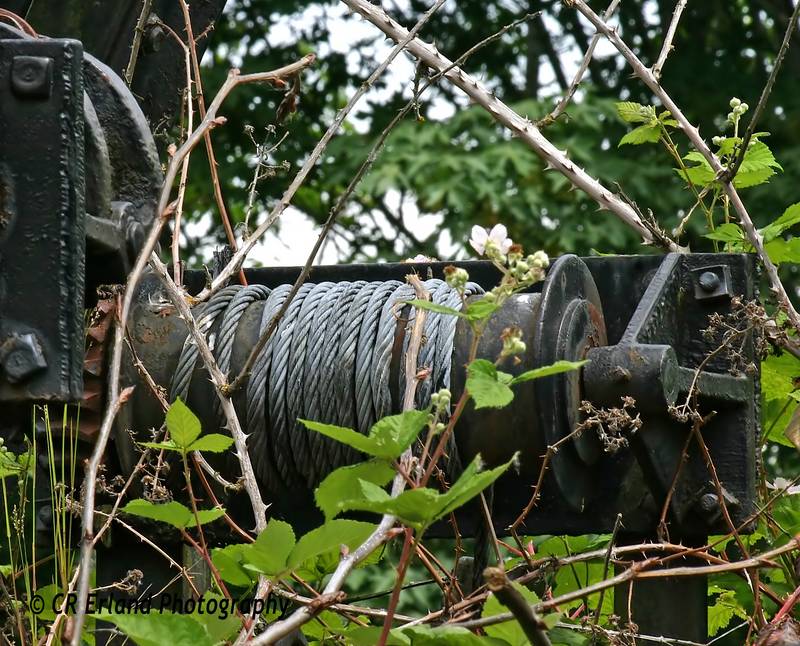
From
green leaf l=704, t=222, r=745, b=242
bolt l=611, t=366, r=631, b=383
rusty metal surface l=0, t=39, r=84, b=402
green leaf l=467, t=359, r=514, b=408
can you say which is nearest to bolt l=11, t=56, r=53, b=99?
rusty metal surface l=0, t=39, r=84, b=402

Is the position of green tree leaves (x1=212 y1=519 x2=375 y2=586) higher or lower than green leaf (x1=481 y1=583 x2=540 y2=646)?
higher

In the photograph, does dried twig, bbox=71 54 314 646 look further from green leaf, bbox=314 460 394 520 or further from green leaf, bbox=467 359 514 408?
green leaf, bbox=467 359 514 408

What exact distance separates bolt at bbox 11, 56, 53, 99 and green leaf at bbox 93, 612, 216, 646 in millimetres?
503

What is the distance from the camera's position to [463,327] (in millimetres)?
1933

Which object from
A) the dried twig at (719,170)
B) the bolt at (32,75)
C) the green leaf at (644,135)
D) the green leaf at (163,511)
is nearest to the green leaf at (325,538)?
the green leaf at (163,511)

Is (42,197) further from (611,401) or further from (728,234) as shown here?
(728,234)

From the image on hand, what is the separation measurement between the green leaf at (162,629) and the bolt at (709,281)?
114 centimetres

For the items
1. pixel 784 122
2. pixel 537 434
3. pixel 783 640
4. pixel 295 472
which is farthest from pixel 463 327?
pixel 784 122

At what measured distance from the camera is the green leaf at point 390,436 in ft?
4.29

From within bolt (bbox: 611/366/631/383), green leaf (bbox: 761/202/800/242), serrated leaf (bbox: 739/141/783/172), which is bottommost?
bolt (bbox: 611/366/631/383)

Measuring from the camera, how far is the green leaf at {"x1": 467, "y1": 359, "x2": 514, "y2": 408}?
50.9 inches

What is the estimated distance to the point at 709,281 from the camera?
2094 mm

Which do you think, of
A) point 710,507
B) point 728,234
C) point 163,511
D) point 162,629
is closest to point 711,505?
point 710,507

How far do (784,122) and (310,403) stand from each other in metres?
5.98
